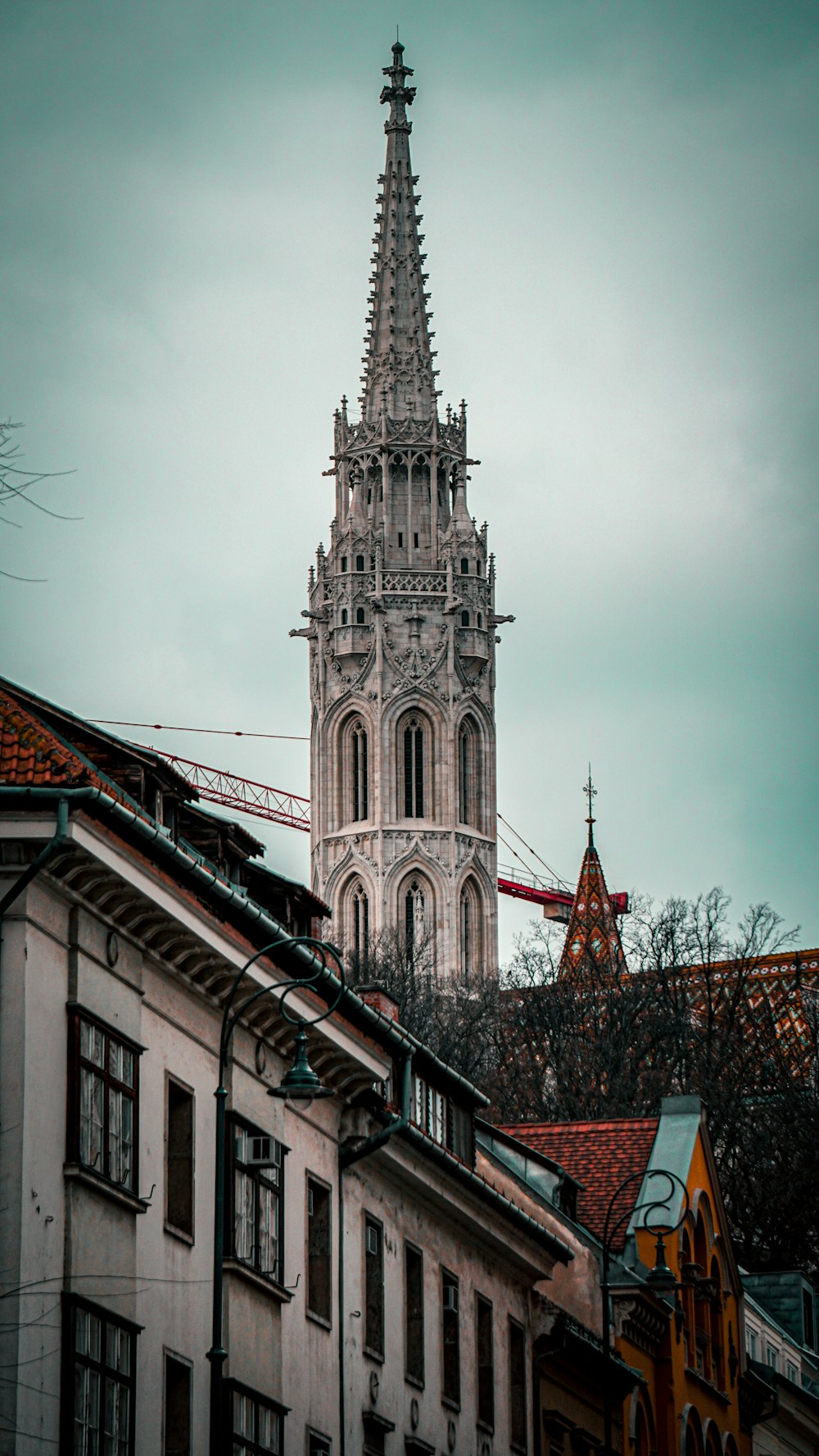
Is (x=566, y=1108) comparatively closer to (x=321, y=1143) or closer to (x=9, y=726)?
(x=321, y=1143)

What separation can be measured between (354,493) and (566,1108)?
85157 millimetres

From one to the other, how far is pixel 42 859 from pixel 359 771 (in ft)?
448

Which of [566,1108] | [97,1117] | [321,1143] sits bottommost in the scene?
[97,1117]

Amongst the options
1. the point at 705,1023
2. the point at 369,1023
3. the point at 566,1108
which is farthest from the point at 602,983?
the point at 369,1023

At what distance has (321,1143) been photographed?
33375 millimetres

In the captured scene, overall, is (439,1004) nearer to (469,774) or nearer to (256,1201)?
(469,774)

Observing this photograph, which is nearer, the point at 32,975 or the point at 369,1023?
the point at 32,975

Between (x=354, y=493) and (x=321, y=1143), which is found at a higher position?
(x=354, y=493)

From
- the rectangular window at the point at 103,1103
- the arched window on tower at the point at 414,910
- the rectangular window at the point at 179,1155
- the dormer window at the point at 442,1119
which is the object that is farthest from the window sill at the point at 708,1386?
the arched window on tower at the point at 414,910

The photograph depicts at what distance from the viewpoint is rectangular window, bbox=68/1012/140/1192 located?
25516 millimetres

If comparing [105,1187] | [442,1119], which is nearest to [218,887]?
[105,1187]

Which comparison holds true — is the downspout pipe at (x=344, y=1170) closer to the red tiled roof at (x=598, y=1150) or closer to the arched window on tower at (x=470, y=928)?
the red tiled roof at (x=598, y=1150)

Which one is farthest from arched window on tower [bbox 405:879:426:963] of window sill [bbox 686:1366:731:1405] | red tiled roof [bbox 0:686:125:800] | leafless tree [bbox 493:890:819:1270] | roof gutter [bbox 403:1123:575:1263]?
red tiled roof [bbox 0:686:125:800]

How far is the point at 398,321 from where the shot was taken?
6516 inches
